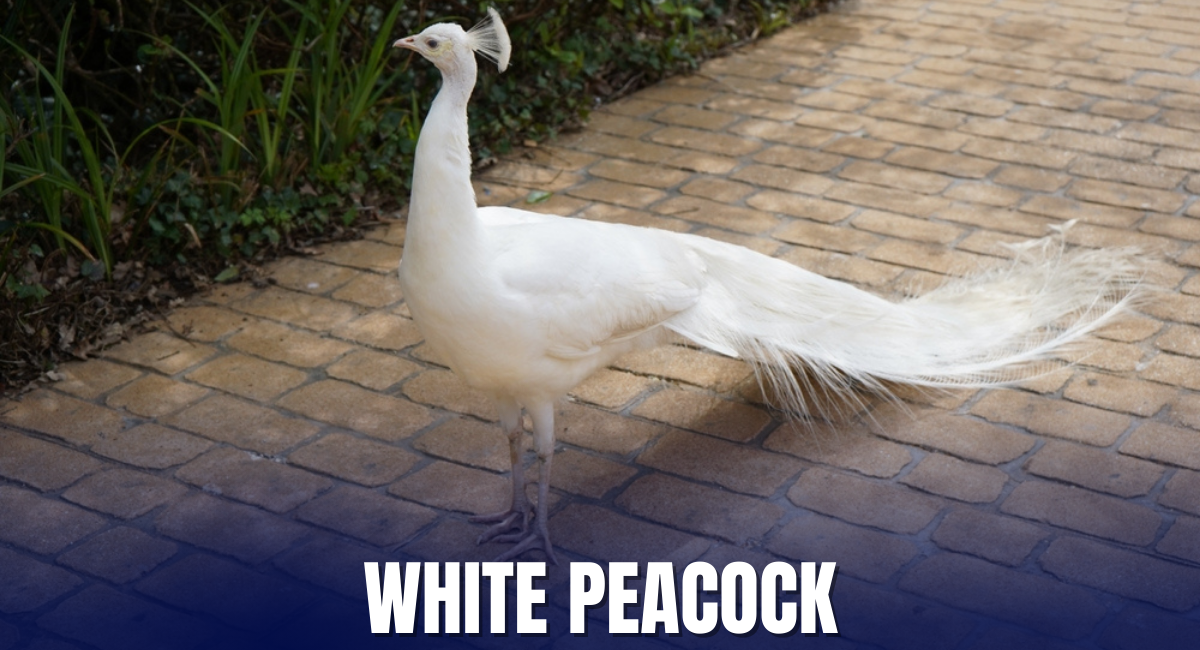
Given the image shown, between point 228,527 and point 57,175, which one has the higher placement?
point 57,175

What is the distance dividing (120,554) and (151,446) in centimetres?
55

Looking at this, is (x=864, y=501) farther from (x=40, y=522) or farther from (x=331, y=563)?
(x=40, y=522)

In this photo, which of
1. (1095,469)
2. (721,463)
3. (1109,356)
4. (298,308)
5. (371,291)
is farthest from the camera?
(371,291)

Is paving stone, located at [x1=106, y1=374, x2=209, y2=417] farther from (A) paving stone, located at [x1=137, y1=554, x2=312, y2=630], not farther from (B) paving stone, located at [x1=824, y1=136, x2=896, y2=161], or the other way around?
(B) paving stone, located at [x1=824, y1=136, x2=896, y2=161]

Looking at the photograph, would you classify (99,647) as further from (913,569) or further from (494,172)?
A: (494,172)

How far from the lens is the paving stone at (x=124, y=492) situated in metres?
3.62

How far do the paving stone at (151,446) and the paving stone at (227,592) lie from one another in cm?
54

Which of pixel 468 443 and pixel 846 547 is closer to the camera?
pixel 846 547

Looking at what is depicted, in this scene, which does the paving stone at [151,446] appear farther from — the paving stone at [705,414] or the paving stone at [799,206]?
the paving stone at [799,206]

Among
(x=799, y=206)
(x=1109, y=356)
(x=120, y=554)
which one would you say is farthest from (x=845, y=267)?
(x=120, y=554)

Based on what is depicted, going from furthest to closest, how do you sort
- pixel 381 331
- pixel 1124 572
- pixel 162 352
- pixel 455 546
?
pixel 381 331 → pixel 162 352 → pixel 455 546 → pixel 1124 572

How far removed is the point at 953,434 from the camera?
3912 millimetres

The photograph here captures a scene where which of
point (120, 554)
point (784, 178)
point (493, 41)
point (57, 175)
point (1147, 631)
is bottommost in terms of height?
point (1147, 631)

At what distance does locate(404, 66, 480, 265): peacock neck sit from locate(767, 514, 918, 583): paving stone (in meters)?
1.20
